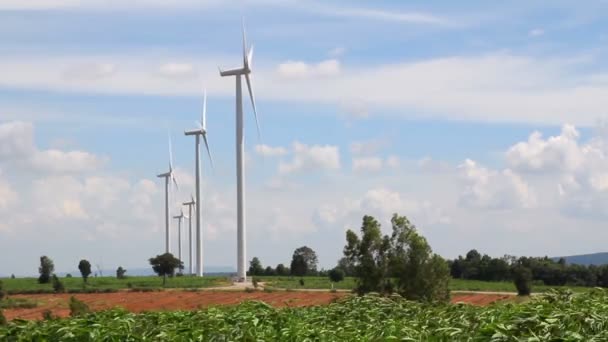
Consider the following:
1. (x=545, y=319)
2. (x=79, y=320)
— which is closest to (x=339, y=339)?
(x=545, y=319)

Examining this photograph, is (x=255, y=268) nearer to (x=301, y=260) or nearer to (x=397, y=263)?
(x=301, y=260)

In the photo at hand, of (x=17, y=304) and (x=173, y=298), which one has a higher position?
(x=173, y=298)

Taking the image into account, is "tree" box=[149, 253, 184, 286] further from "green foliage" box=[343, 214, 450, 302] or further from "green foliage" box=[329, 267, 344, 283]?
"green foliage" box=[343, 214, 450, 302]

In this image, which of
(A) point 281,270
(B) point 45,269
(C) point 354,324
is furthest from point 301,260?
(C) point 354,324

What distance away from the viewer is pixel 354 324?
19.5 meters

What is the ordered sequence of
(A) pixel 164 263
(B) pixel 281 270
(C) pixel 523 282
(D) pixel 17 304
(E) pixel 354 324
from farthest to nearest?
(B) pixel 281 270, (A) pixel 164 263, (D) pixel 17 304, (C) pixel 523 282, (E) pixel 354 324

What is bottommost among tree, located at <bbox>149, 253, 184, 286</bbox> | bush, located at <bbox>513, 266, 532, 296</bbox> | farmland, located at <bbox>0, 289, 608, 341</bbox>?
farmland, located at <bbox>0, 289, 608, 341</bbox>

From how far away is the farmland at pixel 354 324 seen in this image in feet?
50.7

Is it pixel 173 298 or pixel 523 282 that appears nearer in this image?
pixel 523 282

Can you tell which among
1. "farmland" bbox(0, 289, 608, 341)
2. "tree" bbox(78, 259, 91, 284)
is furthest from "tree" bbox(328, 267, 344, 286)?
"farmland" bbox(0, 289, 608, 341)

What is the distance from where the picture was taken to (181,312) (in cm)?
2242

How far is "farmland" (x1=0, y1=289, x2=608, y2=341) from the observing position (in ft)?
50.7

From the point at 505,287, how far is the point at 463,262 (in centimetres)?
2832

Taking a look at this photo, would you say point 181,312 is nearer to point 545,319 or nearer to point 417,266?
point 545,319
